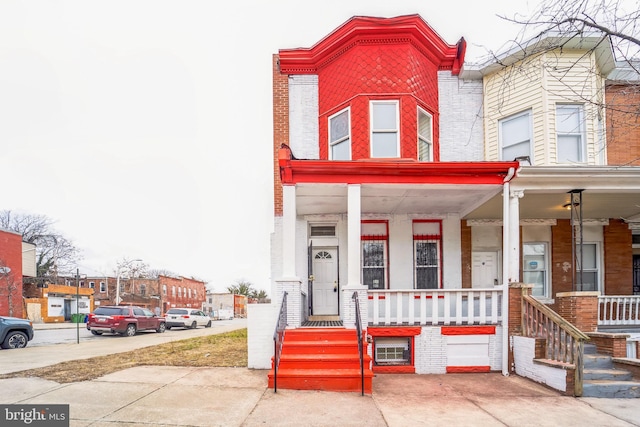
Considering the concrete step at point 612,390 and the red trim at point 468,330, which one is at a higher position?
the red trim at point 468,330

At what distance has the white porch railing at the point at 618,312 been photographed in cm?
973

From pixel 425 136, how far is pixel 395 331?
551cm

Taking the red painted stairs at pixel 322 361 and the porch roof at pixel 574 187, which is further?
the porch roof at pixel 574 187

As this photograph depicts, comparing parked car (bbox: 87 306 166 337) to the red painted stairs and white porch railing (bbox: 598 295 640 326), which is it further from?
white porch railing (bbox: 598 295 640 326)

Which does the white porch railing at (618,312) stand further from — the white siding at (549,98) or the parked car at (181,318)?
the parked car at (181,318)

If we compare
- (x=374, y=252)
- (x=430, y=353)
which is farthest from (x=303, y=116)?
(x=430, y=353)

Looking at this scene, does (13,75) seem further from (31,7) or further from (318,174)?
(318,174)

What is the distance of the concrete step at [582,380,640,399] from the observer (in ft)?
22.5

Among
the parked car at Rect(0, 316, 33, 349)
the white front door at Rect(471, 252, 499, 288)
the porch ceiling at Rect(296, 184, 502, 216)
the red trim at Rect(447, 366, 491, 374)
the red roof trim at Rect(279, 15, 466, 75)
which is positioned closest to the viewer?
the red trim at Rect(447, 366, 491, 374)

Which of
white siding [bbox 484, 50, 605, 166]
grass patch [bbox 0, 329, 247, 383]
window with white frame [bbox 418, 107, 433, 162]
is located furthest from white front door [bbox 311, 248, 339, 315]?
white siding [bbox 484, 50, 605, 166]

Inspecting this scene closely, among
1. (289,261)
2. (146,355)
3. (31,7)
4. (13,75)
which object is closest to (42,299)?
(13,75)

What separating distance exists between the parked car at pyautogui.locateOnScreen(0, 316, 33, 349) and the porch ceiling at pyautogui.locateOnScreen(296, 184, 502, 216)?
992 centimetres

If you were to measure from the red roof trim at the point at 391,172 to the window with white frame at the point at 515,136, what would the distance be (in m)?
2.76

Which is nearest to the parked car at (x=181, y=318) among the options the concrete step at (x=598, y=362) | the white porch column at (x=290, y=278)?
the white porch column at (x=290, y=278)
